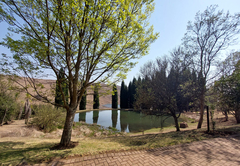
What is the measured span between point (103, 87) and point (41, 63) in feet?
7.58

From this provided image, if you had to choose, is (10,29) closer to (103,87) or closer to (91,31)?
(91,31)

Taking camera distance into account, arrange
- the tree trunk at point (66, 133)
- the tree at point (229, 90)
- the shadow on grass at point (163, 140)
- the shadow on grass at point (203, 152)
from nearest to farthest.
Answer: the shadow on grass at point (203, 152) → the tree trunk at point (66, 133) → the shadow on grass at point (163, 140) → the tree at point (229, 90)

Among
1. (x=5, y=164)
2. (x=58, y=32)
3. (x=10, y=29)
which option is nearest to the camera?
(x=5, y=164)

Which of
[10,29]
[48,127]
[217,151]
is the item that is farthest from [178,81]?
[48,127]

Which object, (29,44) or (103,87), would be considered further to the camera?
(103,87)

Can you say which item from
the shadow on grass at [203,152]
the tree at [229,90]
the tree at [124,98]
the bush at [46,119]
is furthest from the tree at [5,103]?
the tree at [124,98]

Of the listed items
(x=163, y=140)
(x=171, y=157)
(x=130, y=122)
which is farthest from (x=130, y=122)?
(x=171, y=157)

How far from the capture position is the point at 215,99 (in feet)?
27.7

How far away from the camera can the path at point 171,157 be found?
10.3 ft

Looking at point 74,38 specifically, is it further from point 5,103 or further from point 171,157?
point 5,103

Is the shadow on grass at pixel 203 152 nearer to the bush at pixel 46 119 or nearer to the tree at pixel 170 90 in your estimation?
the tree at pixel 170 90

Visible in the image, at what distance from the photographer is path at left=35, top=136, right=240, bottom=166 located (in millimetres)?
3127

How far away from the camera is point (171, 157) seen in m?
3.46

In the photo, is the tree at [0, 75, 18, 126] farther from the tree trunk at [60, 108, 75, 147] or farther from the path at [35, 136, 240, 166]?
the path at [35, 136, 240, 166]
